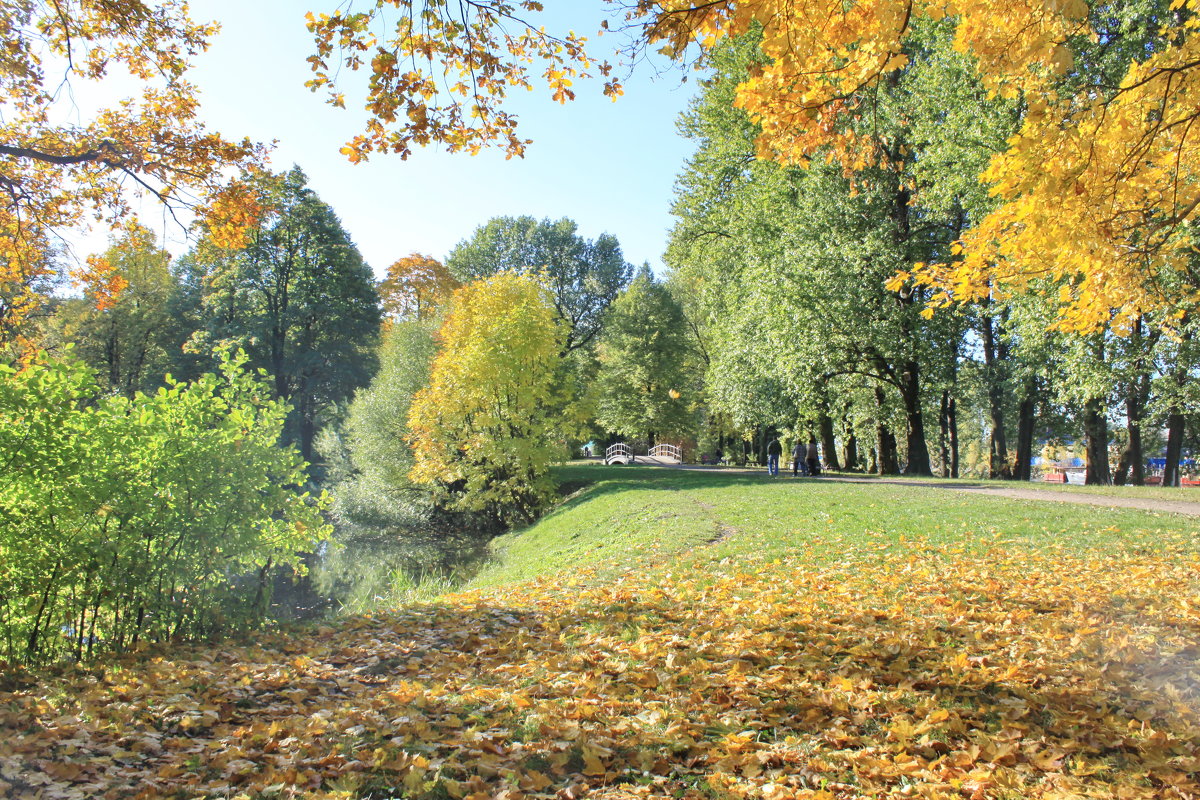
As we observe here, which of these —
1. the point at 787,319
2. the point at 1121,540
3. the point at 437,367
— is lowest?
the point at 1121,540

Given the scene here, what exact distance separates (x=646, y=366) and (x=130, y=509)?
36.3 metres

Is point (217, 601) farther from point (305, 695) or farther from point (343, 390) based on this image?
point (343, 390)

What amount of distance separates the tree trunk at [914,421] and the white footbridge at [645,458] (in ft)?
61.7

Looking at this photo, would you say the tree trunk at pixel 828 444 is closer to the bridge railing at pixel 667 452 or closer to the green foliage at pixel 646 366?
the green foliage at pixel 646 366

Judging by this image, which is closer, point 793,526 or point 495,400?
point 793,526

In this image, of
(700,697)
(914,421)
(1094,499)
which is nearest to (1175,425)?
(914,421)

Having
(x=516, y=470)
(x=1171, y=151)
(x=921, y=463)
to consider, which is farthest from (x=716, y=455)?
(x=1171, y=151)

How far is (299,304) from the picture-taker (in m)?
33.8

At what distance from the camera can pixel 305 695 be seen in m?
4.39

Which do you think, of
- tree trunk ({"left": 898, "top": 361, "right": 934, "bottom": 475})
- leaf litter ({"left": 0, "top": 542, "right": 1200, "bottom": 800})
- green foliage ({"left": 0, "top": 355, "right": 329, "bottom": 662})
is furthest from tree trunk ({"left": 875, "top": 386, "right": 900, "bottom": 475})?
green foliage ({"left": 0, "top": 355, "right": 329, "bottom": 662})

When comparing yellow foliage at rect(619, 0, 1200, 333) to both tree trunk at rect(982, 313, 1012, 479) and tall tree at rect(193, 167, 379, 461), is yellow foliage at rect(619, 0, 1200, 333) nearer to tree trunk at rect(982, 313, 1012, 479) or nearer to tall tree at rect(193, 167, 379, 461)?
tree trunk at rect(982, 313, 1012, 479)

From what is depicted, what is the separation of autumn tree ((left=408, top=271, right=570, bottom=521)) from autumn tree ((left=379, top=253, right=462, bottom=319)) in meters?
27.3

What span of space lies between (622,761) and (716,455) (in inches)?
1722

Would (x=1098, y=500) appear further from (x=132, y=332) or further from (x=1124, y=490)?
(x=132, y=332)
